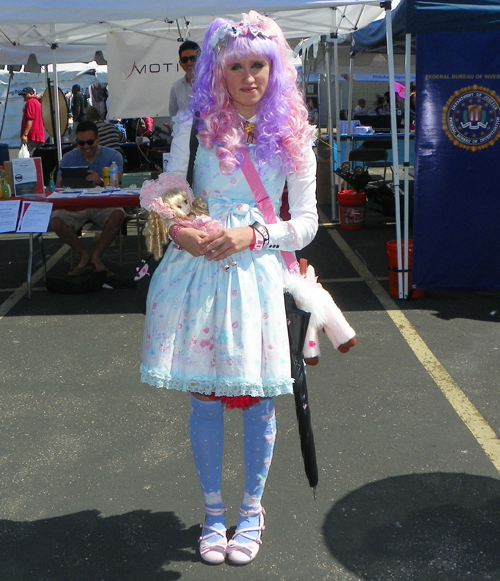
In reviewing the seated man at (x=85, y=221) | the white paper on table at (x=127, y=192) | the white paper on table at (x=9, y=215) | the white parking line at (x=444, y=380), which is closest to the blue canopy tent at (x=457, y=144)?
the white parking line at (x=444, y=380)

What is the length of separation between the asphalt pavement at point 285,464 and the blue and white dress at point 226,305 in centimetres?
76

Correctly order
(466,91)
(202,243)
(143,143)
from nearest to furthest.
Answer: (202,243) < (466,91) < (143,143)

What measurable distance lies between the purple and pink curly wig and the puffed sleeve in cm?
4

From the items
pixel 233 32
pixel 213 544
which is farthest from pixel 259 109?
pixel 213 544

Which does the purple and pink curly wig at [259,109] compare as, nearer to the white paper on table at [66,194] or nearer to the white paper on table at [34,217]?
the white paper on table at [34,217]

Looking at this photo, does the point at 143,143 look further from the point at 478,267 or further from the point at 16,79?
the point at 478,267

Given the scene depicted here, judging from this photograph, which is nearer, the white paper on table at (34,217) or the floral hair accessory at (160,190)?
the floral hair accessory at (160,190)

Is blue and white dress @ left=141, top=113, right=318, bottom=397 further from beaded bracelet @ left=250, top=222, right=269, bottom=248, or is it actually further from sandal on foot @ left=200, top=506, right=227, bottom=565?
sandal on foot @ left=200, top=506, right=227, bottom=565

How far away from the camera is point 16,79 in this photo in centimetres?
2034

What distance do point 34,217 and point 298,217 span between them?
174 inches

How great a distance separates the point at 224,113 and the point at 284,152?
25cm

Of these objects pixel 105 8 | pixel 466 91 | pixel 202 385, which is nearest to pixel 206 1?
pixel 105 8

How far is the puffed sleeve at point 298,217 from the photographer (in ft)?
8.04

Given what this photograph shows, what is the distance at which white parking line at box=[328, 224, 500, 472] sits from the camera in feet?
11.7
